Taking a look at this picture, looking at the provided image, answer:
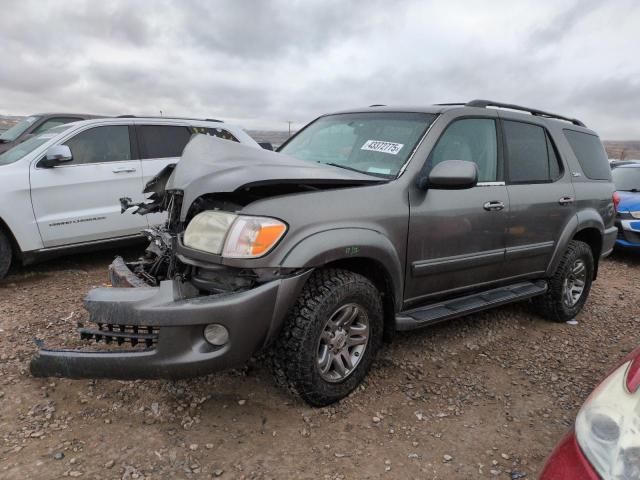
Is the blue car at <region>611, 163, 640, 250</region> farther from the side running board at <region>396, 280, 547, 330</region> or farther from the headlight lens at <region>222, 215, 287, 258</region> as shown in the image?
the headlight lens at <region>222, 215, 287, 258</region>

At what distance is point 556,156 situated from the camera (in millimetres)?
4188

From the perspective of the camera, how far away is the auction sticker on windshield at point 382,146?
10.5 feet

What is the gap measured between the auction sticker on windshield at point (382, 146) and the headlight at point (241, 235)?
113 centimetres

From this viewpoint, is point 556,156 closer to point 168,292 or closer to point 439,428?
point 439,428

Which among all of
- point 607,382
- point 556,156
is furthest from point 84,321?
point 556,156

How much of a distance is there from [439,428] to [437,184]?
4.59ft

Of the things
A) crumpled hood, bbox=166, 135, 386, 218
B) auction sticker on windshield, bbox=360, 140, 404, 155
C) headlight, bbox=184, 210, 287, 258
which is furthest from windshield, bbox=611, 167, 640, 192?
headlight, bbox=184, 210, 287, 258

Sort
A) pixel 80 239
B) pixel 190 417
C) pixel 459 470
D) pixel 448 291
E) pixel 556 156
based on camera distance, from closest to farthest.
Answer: pixel 459 470, pixel 190 417, pixel 448 291, pixel 556 156, pixel 80 239

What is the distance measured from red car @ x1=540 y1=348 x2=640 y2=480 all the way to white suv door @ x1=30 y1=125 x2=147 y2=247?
4.89 meters

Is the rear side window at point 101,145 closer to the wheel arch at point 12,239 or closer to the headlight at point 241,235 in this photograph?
the wheel arch at point 12,239

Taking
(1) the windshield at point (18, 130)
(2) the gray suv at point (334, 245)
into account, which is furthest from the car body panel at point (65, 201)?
(1) the windshield at point (18, 130)

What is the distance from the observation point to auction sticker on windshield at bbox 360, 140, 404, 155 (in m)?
3.19

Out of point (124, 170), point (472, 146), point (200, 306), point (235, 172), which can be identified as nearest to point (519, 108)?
point (472, 146)

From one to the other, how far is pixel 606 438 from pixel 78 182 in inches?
201
